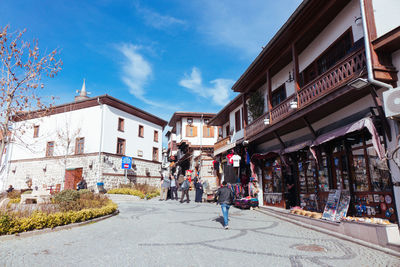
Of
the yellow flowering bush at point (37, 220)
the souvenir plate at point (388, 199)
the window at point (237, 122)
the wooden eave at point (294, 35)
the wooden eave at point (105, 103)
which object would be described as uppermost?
the wooden eave at point (105, 103)

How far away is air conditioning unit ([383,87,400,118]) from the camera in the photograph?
5.88 meters

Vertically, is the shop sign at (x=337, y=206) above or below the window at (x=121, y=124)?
below

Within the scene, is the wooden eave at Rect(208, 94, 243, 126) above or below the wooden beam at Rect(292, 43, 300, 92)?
above

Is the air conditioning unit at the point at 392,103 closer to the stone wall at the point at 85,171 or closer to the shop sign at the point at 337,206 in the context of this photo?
the shop sign at the point at 337,206

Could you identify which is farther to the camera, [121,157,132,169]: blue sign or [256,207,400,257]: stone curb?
[121,157,132,169]: blue sign

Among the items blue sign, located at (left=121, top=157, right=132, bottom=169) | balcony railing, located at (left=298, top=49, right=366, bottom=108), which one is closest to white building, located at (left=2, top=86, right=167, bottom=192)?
blue sign, located at (left=121, top=157, right=132, bottom=169)

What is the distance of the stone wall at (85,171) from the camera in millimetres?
23609

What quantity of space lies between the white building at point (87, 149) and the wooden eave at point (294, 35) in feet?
50.5

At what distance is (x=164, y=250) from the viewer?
586 cm

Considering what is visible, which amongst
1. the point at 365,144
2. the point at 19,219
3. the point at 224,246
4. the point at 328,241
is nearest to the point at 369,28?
the point at 365,144

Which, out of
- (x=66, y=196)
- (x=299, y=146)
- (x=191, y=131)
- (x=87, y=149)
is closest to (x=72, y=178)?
(x=87, y=149)

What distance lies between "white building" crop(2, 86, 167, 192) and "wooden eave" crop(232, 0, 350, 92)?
606 inches

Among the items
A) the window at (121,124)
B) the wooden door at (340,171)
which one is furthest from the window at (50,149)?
the wooden door at (340,171)

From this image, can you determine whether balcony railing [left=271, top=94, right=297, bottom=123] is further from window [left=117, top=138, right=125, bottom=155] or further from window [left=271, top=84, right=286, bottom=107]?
window [left=117, top=138, right=125, bottom=155]
